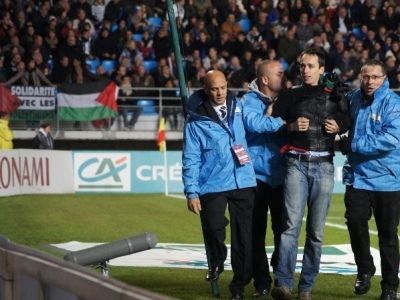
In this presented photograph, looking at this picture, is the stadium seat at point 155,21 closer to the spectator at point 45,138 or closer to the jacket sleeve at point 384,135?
the spectator at point 45,138

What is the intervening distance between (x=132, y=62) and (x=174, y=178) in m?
4.07

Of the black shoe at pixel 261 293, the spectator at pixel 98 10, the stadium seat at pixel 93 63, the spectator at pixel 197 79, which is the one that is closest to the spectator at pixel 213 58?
the spectator at pixel 197 79

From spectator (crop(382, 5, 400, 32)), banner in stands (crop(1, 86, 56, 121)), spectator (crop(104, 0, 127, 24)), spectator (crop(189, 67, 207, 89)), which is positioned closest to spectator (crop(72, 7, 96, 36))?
spectator (crop(104, 0, 127, 24))

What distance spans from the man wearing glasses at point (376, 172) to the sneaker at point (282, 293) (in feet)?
3.03

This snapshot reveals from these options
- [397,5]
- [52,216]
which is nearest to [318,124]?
[52,216]

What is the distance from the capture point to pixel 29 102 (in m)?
26.8

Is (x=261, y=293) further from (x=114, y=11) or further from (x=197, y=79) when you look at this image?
(x=114, y=11)

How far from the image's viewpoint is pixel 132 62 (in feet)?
98.4

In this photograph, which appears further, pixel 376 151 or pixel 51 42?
pixel 51 42

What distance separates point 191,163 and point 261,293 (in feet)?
4.67

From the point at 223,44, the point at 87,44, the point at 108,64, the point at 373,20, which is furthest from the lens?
the point at 373,20

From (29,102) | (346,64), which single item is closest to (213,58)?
(346,64)

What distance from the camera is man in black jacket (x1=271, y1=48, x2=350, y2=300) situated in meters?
9.23

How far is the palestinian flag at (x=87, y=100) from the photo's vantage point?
90.6 ft
